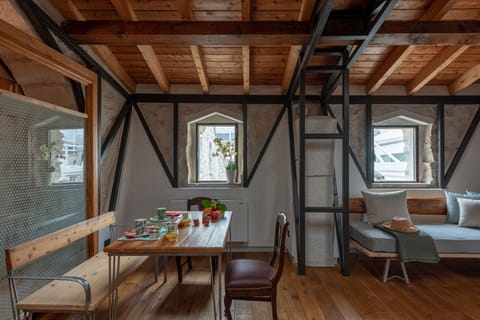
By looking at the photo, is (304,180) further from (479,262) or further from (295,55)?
(479,262)

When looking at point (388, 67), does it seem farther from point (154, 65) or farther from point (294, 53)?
point (154, 65)

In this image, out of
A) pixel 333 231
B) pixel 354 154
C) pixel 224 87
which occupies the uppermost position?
pixel 224 87

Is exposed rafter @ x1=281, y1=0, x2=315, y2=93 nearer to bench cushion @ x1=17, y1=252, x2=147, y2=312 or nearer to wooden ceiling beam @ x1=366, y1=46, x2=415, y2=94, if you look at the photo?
wooden ceiling beam @ x1=366, y1=46, x2=415, y2=94

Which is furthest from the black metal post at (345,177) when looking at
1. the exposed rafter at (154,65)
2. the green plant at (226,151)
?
the exposed rafter at (154,65)

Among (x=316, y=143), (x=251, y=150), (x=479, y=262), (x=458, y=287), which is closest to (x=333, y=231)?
(x=316, y=143)

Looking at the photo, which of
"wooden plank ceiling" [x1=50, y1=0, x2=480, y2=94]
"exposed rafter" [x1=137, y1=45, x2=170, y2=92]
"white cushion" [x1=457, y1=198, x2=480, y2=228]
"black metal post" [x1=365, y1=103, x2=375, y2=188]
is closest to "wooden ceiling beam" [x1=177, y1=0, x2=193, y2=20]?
"wooden plank ceiling" [x1=50, y1=0, x2=480, y2=94]

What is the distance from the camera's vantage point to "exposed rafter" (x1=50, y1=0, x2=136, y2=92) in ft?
9.00

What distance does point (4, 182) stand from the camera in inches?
80.0

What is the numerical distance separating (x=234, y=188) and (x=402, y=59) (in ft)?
9.48

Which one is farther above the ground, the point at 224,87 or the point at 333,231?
the point at 224,87

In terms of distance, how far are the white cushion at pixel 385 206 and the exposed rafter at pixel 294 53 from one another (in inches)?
77.9

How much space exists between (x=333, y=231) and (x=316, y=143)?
1.19 meters

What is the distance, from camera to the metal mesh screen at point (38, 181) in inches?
80.7

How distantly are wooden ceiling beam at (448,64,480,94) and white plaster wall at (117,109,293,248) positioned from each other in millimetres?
2600
